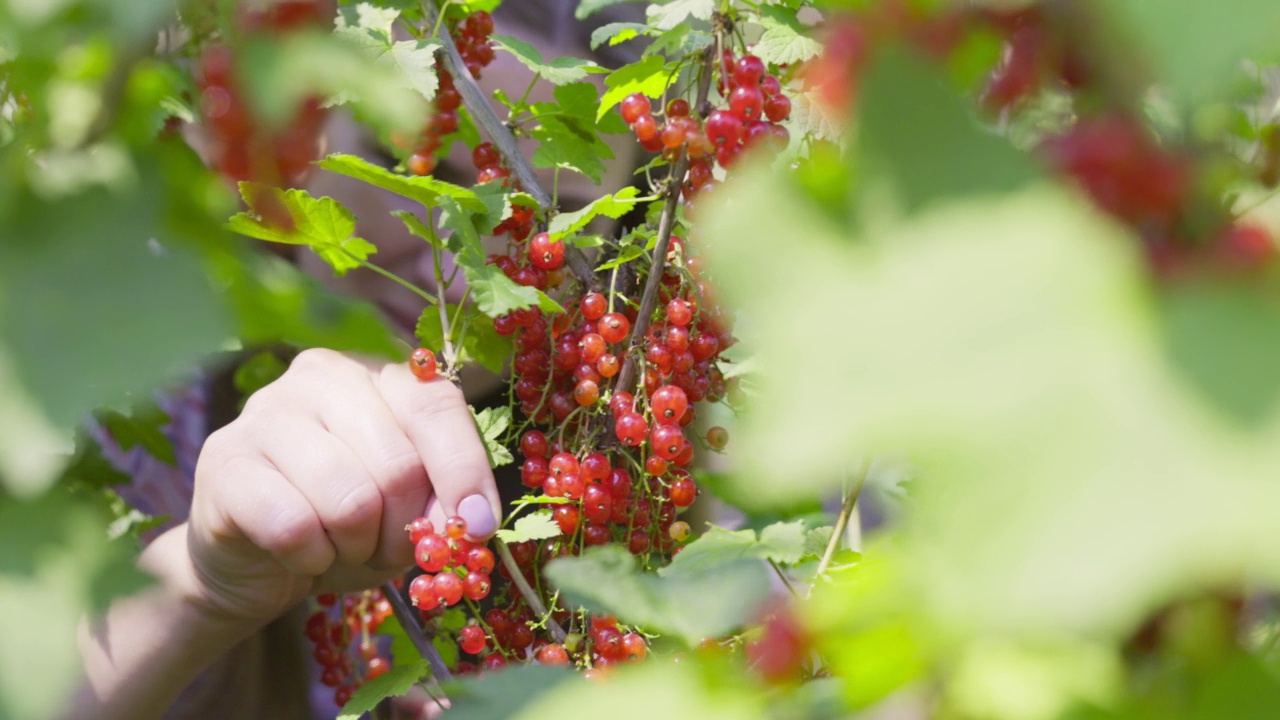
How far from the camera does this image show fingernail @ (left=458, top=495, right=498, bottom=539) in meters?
0.54

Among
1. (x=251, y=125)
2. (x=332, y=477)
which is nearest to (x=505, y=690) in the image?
(x=251, y=125)

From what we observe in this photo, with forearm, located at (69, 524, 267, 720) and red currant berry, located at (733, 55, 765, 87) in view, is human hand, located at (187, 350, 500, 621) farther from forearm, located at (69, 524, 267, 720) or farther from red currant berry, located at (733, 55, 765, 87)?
red currant berry, located at (733, 55, 765, 87)

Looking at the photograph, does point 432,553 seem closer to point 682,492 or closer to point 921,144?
point 682,492

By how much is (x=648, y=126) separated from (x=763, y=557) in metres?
0.28

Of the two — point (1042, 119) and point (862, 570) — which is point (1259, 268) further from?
point (862, 570)

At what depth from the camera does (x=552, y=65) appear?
70 cm

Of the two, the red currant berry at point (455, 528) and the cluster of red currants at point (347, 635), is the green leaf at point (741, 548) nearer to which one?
the red currant berry at point (455, 528)

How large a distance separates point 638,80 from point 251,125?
0.38 meters

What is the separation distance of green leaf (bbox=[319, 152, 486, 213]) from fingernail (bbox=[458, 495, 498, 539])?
0.18 metres

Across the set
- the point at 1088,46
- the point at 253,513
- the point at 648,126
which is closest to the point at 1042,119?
the point at 1088,46

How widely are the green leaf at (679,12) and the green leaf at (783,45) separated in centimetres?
4

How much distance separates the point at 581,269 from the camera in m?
0.63

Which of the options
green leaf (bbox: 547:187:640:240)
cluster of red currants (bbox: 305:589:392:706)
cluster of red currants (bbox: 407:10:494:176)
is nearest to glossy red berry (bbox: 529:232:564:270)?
green leaf (bbox: 547:187:640:240)

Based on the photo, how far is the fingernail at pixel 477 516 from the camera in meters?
0.54
